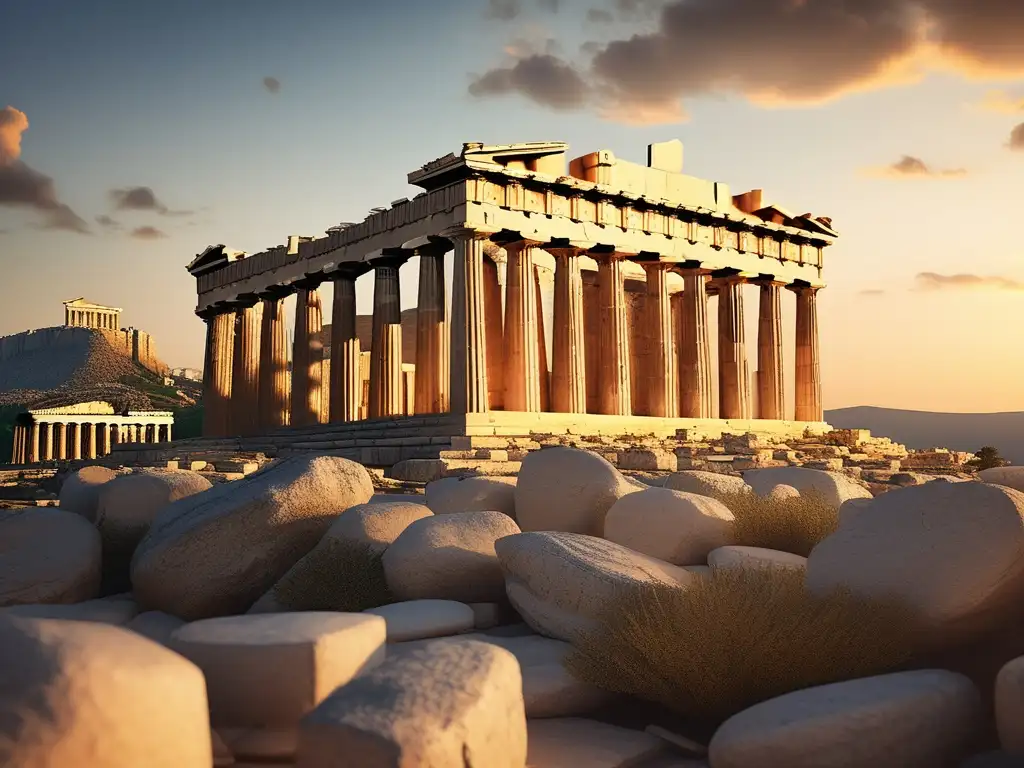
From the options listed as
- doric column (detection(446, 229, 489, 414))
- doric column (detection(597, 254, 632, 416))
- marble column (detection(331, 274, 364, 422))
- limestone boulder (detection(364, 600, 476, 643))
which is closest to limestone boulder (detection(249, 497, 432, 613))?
limestone boulder (detection(364, 600, 476, 643))

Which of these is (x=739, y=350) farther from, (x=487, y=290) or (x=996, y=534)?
(x=996, y=534)

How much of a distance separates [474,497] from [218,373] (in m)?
34.7

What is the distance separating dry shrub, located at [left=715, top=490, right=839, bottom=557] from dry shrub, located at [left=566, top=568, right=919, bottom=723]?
2.25 m

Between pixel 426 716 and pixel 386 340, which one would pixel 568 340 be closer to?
pixel 386 340

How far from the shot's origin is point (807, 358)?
39750 millimetres

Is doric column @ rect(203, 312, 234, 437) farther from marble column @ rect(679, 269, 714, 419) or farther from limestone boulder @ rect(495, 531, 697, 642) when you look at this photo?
limestone boulder @ rect(495, 531, 697, 642)

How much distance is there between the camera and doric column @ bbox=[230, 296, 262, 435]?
40375mm

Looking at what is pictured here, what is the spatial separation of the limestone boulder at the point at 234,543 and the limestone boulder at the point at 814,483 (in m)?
4.31

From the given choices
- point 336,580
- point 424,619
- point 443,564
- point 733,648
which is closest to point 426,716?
point 733,648

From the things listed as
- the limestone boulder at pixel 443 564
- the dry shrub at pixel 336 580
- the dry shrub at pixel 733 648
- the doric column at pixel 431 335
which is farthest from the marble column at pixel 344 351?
the dry shrub at pixel 733 648

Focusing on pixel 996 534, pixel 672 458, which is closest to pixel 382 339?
pixel 672 458

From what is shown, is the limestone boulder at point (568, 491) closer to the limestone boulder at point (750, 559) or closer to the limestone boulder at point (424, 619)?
the limestone boulder at point (750, 559)

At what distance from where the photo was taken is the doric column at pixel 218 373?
41531 mm

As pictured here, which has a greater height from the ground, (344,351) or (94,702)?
(344,351)
